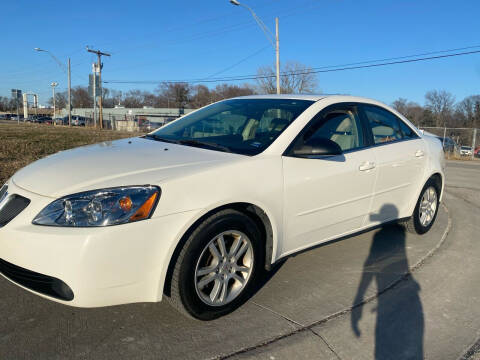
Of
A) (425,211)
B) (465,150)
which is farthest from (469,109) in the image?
(425,211)

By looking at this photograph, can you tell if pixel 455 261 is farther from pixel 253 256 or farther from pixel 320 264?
pixel 253 256

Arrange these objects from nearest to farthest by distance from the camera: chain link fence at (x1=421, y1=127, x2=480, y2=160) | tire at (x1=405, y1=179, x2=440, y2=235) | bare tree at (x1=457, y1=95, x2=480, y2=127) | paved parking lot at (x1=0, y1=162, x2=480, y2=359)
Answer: paved parking lot at (x1=0, y1=162, x2=480, y2=359) < tire at (x1=405, y1=179, x2=440, y2=235) < chain link fence at (x1=421, y1=127, x2=480, y2=160) < bare tree at (x1=457, y1=95, x2=480, y2=127)

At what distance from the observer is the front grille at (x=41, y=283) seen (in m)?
2.24

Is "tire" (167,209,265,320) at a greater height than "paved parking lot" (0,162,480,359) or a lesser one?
greater

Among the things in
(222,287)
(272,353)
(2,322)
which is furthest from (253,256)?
(2,322)

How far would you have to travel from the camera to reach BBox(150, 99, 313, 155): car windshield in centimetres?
318

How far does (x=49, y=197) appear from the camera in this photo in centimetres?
235

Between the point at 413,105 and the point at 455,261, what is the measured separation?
77.7 m

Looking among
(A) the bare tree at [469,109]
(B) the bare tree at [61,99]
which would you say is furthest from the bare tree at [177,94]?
(A) the bare tree at [469,109]

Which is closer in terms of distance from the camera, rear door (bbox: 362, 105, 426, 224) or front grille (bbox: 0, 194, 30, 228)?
front grille (bbox: 0, 194, 30, 228)

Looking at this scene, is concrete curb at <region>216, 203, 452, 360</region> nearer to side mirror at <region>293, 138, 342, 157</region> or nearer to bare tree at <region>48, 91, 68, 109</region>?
side mirror at <region>293, 138, 342, 157</region>

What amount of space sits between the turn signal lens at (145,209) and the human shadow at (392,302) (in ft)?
5.17

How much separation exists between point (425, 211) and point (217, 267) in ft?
10.5

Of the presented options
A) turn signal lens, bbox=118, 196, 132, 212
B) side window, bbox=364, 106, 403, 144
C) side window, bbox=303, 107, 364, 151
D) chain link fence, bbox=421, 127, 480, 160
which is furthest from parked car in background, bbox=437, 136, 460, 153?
turn signal lens, bbox=118, 196, 132, 212
